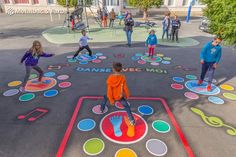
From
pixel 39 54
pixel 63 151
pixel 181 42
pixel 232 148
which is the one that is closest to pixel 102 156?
pixel 63 151

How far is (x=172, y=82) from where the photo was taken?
7.29m

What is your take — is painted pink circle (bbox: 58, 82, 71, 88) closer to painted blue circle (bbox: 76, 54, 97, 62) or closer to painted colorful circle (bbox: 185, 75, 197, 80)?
painted blue circle (bbox: 76, 54, 97, 62)

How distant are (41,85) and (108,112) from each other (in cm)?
302

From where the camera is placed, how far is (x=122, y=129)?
4621 mm

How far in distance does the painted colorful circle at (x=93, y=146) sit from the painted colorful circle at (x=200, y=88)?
162 inches

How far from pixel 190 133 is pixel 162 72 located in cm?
397

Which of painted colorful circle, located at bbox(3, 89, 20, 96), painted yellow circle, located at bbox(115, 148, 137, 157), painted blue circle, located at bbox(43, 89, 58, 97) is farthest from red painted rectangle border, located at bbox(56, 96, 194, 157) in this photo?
painted colorful circle, located at bbox(3, 89, 20, 96)

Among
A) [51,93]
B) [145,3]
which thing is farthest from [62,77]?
[145,3]

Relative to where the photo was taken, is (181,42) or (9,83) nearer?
(9,83)

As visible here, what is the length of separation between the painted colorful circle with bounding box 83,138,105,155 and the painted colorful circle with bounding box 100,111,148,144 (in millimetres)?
244

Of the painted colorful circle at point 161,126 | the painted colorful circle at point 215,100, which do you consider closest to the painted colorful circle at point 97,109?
the painted colorful circle at point 161,126

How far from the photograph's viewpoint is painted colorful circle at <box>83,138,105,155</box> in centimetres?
397

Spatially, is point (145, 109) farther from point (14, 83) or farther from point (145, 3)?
point (145, 3)

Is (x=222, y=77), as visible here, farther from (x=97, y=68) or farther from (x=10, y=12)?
(x=10, y=12)
